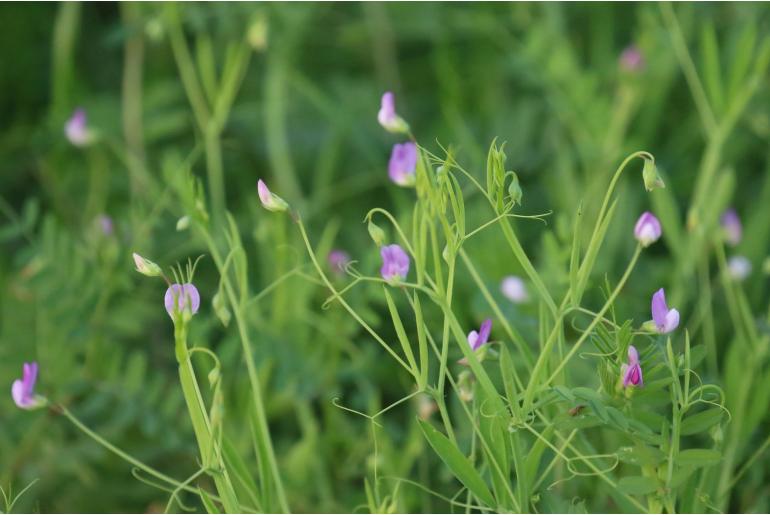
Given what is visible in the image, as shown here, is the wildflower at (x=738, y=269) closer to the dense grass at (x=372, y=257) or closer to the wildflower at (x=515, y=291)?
the dense grass at (x=372, y=257)

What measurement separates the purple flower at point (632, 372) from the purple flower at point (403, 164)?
26cm

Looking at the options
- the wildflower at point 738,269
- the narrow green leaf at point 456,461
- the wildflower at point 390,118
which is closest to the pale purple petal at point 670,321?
the narrow green leaf at point 456,461

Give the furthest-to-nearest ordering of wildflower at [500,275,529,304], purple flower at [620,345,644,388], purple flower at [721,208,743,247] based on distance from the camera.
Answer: purple flower at [721,208,743,247]
wildflower at [500,275,529,304]
purple flower at [620,345,644,388]

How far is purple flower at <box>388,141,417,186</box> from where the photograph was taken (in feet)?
3.09

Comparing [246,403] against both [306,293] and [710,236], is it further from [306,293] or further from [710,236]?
[710,236]

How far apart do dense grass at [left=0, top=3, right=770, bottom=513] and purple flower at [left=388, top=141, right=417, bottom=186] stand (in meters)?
0.04

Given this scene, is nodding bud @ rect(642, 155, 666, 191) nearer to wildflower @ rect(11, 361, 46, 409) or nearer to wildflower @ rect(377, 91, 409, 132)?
wildflower @ rect(377, 91, 409, 132)

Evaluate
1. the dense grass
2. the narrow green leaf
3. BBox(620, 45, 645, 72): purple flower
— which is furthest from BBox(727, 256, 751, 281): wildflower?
the narrow green leaf

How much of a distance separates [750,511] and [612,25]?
1.10 m

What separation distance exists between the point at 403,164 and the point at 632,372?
0.29 m

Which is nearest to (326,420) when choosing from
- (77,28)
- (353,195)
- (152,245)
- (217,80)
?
(152,245)

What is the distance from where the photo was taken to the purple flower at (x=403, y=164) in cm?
94

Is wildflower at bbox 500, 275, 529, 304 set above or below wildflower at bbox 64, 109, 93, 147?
below

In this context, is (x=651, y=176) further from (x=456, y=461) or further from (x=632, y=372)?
(x=456, y=461)
